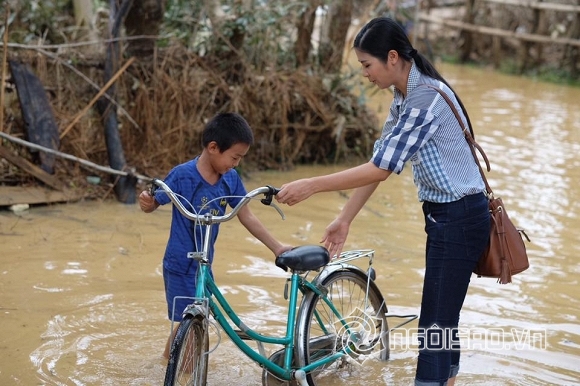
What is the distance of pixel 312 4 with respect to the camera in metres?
8.52

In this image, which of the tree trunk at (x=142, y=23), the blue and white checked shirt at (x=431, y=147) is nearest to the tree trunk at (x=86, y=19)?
the tree trunk at (x=142, y=23)

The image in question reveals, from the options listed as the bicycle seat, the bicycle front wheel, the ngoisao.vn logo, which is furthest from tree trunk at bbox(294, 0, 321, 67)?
the bicycle front wheel

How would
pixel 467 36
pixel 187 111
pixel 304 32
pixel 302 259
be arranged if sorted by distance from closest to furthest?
1. pixel 302 259
2. pixel 187 111
3. pixel 304 32
4. pixel 467 36

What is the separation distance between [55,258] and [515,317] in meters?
2.98

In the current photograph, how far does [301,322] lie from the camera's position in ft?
11.5

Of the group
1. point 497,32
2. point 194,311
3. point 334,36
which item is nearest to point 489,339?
point 194,311

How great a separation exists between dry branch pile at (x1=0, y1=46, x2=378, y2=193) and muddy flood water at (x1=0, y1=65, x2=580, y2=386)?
1.45 ft

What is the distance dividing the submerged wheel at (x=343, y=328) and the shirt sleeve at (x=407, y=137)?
2.62 feet

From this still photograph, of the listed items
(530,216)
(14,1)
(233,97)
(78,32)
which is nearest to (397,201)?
(530,216)

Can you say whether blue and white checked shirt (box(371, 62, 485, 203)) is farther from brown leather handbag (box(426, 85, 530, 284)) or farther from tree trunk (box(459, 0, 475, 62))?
tree trunk (box(459, 0, 475, 62))

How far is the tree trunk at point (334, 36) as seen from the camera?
8.69m

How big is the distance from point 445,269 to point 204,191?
1099 mm

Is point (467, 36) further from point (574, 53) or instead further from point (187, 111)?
point (187, 111)

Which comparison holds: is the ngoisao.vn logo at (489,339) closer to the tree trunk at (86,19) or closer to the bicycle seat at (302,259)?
the bicycle seat at (302,259)
